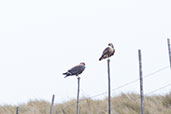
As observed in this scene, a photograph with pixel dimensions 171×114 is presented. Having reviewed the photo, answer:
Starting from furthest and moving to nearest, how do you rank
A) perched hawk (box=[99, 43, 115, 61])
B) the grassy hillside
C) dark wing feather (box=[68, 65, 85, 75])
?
1. the grassy hillside
2. dark wing feather (box=[68, 65, 85, 75])
3. perched hawk (box=[99, 43, 115, 61])

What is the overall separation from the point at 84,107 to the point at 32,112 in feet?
5.36

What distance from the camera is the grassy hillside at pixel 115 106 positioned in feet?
46.0

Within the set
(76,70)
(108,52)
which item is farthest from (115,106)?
(108,52)

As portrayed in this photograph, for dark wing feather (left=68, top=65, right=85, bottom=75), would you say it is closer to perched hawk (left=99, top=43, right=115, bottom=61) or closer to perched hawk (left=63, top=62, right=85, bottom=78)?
perched hawk (left=63, top=62, right=85, bottom=78)

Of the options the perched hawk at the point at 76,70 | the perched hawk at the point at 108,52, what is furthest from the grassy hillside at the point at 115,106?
the perched hawk at the point at 108,52

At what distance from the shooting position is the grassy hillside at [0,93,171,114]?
552 inches

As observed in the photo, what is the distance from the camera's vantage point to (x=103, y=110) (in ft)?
47.2

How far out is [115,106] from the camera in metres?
14.6

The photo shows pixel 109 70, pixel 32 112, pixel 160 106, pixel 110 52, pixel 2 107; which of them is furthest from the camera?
pixel 2 107

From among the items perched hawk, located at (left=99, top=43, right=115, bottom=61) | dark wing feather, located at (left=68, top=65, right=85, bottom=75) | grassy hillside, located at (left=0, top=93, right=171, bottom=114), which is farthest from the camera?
grassy hillside, located at (left=0, top=93, right=171, bottom=114)

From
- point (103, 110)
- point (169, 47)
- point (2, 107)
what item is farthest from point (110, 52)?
point (2, 107)

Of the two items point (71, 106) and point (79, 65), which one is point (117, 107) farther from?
point (79, 65)

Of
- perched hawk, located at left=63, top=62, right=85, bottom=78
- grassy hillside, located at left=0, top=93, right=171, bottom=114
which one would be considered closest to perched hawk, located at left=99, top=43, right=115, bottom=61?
perched hawk, located at left=63, top=62, right=85, bottom=78

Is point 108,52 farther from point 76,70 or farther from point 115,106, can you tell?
point 115,106
